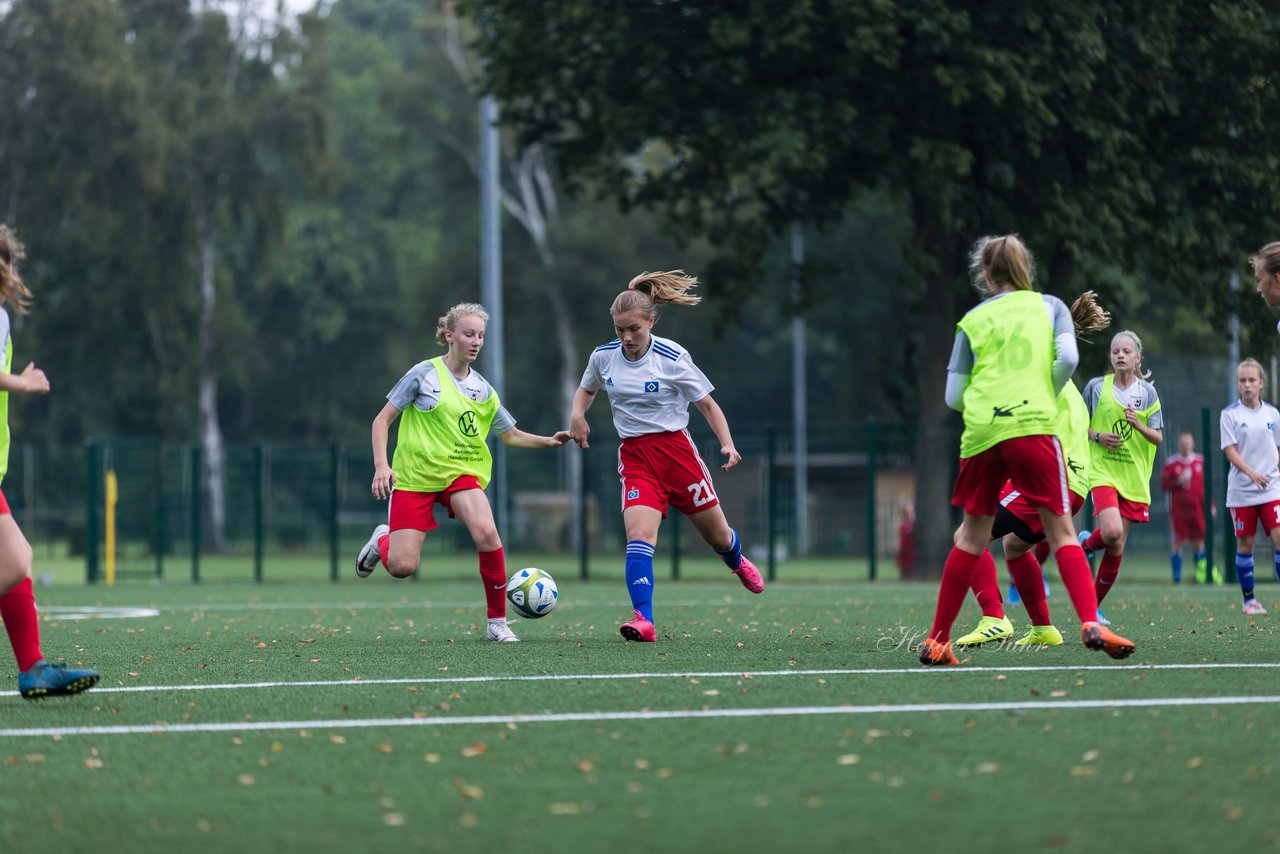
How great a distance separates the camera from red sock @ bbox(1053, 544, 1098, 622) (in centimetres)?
742

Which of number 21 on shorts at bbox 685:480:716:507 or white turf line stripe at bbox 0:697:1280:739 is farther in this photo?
number 21 on shorts at bbox 685:480:716:507

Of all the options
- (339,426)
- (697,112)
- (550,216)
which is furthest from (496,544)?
(339,426)

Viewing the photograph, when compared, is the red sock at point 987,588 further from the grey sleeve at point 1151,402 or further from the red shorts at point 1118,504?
the grey sleeve at point 1151,402

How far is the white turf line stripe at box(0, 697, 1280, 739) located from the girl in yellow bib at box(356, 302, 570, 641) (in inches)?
138

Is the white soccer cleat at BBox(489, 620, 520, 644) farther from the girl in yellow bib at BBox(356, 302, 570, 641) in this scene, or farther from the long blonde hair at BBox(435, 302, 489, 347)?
the long blonde hair at BBox(435, 302, 489, 347)

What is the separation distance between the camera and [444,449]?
32.5 ft

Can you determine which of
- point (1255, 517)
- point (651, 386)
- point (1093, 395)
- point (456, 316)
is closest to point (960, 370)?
point (651, 386)

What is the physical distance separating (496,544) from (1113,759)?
209 inches

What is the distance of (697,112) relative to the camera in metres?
22.8

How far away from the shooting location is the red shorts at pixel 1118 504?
10.6m

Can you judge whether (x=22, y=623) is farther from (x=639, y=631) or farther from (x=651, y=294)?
(x=651, y=294)

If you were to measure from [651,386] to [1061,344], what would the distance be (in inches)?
111

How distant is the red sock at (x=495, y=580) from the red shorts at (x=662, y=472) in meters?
0.81

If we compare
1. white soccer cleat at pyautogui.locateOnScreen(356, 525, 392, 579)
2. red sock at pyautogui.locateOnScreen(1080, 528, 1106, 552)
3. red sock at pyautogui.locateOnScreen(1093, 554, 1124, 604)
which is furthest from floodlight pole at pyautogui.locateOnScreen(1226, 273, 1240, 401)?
white soccer cleat at pyautogui.locateOnScreen(356, 525, 392, 579)
